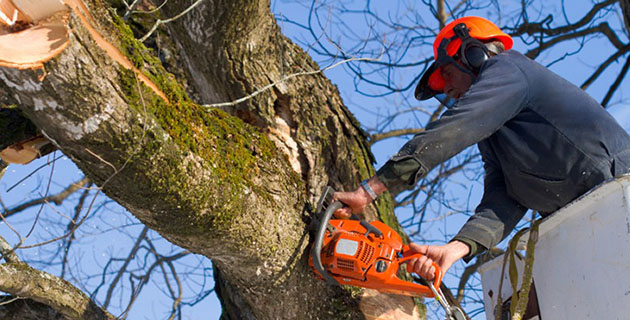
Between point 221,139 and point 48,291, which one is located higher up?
point 221,139

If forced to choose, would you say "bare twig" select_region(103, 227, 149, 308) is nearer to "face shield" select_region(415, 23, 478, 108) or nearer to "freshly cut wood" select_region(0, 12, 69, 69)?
"face shield" select_region(415, 23, 478, 108)

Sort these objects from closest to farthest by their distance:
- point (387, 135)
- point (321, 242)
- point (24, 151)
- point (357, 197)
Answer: point (24, 151)
point (321, 242)
point (357, 197)
point (387, 135)

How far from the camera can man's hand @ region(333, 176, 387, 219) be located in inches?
99.7

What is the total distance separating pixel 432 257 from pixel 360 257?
35 centimetres

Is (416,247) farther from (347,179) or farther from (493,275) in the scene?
(347,179)

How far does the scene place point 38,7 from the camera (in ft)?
5.11

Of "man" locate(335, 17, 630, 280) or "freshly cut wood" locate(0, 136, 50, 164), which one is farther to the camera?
"man" locate(335, 17, 630, 280)

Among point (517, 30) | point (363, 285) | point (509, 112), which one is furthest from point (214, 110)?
point (517, 30)

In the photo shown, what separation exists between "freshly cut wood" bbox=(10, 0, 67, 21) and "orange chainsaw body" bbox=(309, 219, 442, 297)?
4.66 ft

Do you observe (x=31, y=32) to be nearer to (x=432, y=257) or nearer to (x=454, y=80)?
(x=432, y=257)

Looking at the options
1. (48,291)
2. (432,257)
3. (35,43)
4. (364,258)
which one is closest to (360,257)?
(364,258)

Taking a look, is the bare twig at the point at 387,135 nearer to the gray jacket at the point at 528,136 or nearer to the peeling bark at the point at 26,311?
the gray jacket at the point at 528,136

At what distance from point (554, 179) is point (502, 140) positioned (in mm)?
277

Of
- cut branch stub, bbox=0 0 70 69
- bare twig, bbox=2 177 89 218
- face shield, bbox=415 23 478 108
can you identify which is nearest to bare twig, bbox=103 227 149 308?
bare twig, bbox=2 177 89 218
